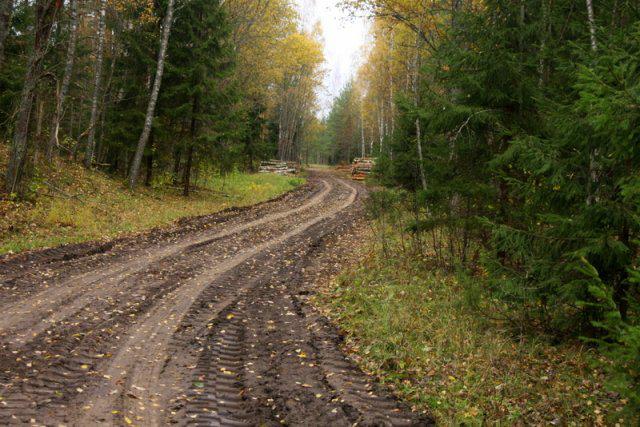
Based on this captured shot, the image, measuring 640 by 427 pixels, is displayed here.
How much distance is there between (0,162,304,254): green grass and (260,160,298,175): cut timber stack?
1746 cm

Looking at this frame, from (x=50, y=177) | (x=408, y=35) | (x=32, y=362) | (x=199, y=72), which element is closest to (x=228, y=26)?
(x=199, y=72)

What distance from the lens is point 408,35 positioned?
2273cm

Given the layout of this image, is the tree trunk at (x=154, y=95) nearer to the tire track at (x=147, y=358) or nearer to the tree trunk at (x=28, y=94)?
the tree trunk at (x=28, y=94)

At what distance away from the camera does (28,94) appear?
14648mm

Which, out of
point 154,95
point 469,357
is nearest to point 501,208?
point 469,357

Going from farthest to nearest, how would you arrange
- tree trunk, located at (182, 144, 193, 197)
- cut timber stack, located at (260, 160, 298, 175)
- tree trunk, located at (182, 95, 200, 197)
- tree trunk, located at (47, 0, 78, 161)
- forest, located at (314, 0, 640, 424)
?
cut timber stack, located at (260, 160, 298, 175)
tree trunk, located at (182, 144, 193, 197)
tree trunk, located at (182, 95, 200, 197)
tree trunk, located at (47, 0, 78, 161)
forest, located at (314, 0, 640, 424)

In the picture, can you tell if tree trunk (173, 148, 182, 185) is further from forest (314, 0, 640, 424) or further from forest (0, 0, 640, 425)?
forest (314, 0, 640, 424)

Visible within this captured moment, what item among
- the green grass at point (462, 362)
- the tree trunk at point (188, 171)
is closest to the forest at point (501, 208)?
the green grass at point (462, 362)

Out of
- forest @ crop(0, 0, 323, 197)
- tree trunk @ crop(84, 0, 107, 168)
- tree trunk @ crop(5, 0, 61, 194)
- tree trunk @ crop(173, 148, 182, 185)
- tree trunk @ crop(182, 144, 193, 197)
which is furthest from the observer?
tree trunk @ crop(173, 148, 182, 185)

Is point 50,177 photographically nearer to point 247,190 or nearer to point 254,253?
point 254,253

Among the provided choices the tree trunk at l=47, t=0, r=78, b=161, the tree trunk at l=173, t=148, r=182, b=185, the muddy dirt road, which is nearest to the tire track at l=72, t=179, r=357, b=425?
the muddy dirt road

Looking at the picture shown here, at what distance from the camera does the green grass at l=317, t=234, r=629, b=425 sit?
534 cm

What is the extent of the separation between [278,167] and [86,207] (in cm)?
2822

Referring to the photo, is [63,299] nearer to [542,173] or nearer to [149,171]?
[542,173]
